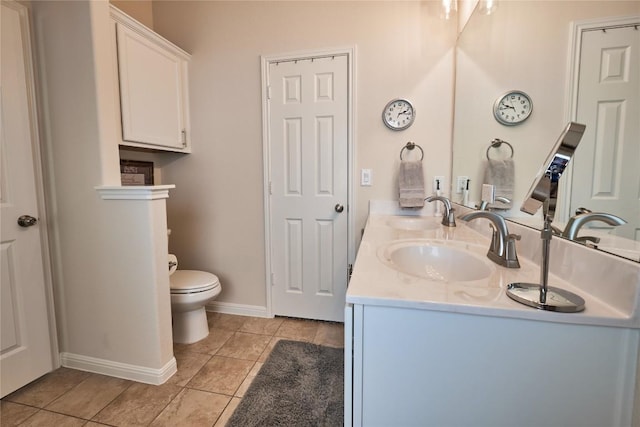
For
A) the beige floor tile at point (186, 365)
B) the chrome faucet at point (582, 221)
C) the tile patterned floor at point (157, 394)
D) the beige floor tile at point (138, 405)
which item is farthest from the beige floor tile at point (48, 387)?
the chrome faucet at point (582, 221)

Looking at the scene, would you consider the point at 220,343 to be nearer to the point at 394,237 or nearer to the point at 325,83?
the point at 394,237

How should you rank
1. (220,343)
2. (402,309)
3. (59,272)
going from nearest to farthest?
(402,309), (59,272), (220,343)

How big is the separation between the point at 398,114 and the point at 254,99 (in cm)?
107

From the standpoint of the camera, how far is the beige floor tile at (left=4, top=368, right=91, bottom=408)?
1.45 metres

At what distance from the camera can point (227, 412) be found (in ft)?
4.50

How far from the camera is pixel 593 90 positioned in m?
0.80

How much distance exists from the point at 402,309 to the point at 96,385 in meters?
1.79

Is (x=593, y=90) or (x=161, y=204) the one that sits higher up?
(x=593, y=90)

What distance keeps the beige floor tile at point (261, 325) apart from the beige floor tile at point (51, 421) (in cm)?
97

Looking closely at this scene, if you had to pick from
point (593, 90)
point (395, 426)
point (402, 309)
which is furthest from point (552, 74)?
point (395, 426)

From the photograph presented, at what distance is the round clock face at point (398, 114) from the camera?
199 centimetres

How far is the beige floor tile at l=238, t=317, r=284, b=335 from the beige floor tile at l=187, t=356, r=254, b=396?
35 centimetres

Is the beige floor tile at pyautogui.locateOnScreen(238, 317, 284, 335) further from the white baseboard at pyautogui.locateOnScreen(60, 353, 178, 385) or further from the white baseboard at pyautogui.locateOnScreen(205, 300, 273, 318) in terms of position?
the white baseboard at pyautogui.locateOnScreen(60, 353, 178, 385)

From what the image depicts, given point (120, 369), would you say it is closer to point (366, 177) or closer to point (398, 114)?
point (366, 177)
